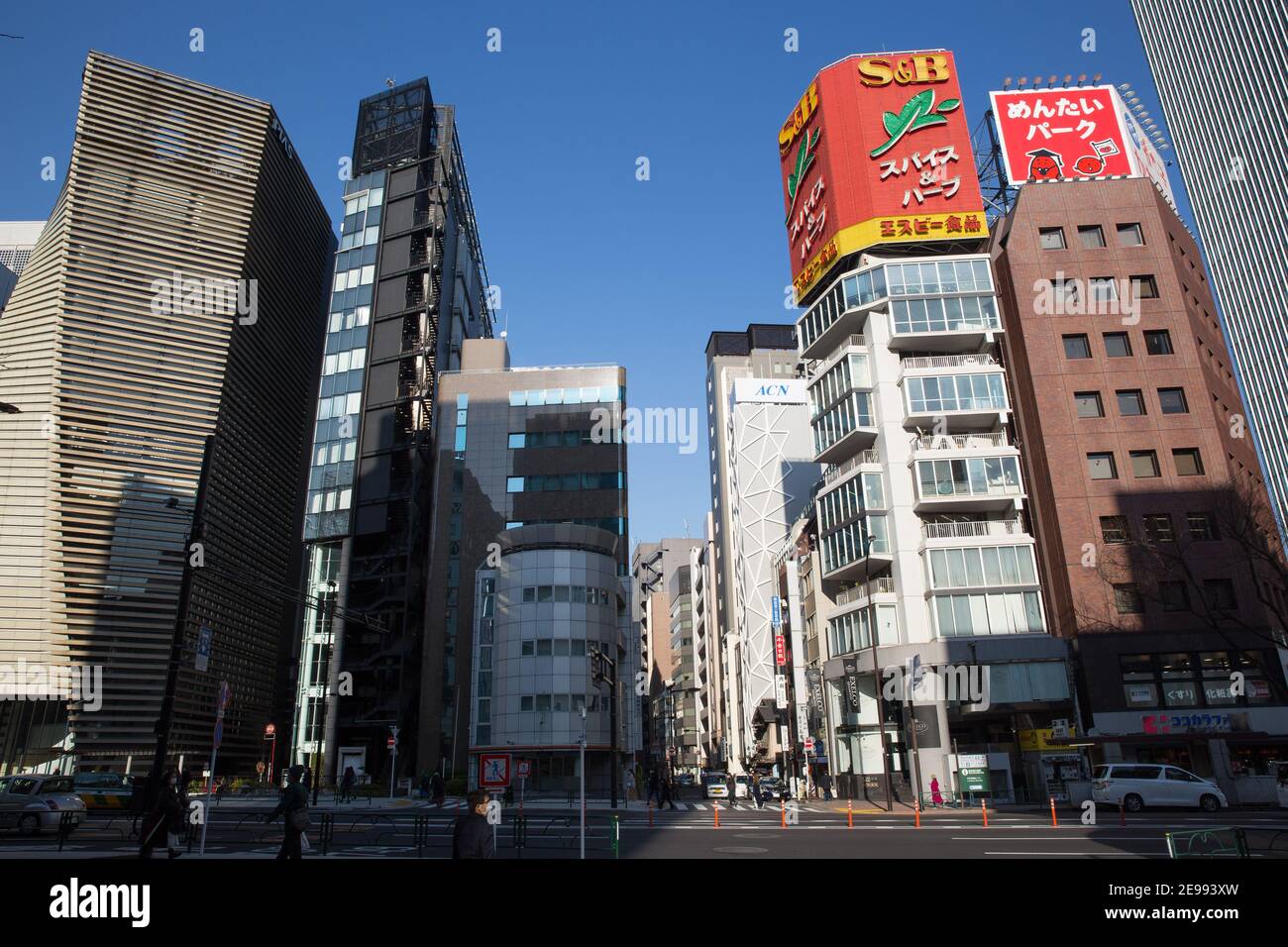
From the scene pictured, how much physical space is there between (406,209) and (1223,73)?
10516 cm

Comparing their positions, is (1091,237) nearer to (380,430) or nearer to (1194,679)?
(1194,679)

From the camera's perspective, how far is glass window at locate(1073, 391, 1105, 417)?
1953 inches

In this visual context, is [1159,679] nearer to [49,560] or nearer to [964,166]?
[964,166]

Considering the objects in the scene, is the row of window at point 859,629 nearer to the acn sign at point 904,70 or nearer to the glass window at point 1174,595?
the glass window at point 1174,595

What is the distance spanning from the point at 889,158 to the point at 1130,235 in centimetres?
1717

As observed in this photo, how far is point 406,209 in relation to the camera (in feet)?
308

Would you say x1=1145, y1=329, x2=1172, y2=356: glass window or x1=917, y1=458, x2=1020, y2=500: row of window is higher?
x1=1145, y1=329, x2=1172, y2=356: glass window

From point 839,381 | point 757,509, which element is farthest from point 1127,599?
point 757,509

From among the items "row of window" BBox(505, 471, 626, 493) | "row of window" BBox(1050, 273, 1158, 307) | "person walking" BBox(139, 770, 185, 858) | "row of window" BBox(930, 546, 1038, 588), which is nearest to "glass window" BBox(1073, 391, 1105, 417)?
"row of window" BBox(1050, 273, 1158, 307)

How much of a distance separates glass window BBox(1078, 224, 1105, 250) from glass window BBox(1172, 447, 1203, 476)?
49.0ft

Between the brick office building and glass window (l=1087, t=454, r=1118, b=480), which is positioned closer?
the brick office building

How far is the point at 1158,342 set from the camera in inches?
2004

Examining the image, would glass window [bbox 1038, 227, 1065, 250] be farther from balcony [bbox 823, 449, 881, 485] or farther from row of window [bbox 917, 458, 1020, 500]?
balcony [bbox 823, 449, 881, 485]
